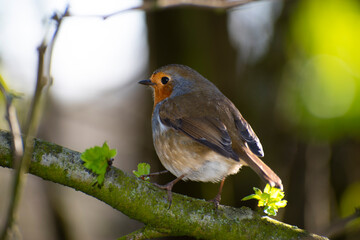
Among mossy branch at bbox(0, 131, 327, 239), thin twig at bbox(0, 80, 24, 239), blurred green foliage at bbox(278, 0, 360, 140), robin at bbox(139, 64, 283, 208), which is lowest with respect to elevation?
thin twig at bbox(0, 80, 24, 239)

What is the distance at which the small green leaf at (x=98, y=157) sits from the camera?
7.00 ft

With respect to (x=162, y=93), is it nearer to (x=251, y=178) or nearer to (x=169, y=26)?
(x=169, y=26)

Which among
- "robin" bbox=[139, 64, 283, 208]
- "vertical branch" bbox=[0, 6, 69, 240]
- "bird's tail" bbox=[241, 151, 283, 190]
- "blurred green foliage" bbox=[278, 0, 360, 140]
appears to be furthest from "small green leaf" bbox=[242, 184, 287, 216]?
"blurred green foliage" bbox=[278, 0, 360, 140]

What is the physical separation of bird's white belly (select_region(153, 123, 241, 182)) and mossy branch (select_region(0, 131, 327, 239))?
61cm

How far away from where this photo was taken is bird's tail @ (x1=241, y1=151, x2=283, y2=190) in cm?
274

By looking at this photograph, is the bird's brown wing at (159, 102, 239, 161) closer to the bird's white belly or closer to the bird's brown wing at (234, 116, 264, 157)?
the bird's white belly

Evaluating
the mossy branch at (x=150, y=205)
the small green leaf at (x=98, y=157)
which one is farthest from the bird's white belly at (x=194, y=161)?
the small green leaf at (x=98, y=157)

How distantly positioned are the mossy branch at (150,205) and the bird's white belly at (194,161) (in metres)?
0.61

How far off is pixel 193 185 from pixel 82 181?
2.92m

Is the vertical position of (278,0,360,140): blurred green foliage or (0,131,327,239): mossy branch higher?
(278,0,360,140): blurred green foliage

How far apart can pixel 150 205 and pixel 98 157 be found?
505 millimetres

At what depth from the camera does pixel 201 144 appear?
3.36 metres

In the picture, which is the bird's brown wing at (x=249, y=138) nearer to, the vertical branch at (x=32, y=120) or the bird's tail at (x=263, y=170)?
the bird's tail at (x=263, y=170)

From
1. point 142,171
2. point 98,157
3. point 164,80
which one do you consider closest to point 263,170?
point 142,171
